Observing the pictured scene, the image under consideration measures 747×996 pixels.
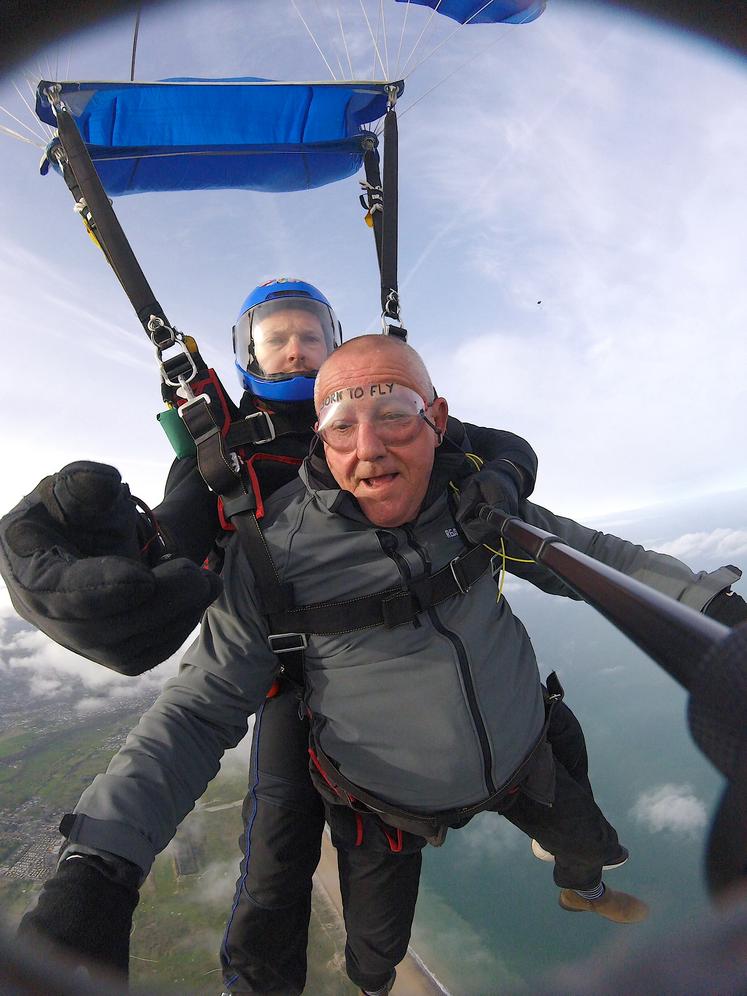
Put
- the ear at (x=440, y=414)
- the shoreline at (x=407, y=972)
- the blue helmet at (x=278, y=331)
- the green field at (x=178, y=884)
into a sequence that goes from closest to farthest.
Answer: the ear at (x=440, y=414), the blue helmet at (x=278, y=331), the shoreline at (x=407, y=972), the green field at (x=178, y=884)

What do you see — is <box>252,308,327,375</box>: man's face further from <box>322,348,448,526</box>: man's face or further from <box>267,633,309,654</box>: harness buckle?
<box>267,633,309,654</box>: harness buckle

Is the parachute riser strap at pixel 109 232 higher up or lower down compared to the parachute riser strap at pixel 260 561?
higher up

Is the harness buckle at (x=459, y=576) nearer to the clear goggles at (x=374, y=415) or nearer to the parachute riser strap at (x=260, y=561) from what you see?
the clear goggles at (x=374, y=415)

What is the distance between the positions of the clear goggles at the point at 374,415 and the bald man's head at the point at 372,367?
1.9 inches

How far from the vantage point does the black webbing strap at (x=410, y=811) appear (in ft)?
6.73

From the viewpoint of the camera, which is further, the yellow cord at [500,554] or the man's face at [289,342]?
the man's face at [289,342]

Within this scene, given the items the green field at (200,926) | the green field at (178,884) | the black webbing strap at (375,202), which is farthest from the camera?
the green field at (178,884)

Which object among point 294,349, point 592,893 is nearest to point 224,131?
point 294,349

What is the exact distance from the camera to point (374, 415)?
2.06 m

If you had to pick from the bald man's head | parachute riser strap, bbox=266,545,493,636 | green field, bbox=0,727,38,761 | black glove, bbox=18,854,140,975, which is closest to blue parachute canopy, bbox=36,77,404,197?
the bald man's head

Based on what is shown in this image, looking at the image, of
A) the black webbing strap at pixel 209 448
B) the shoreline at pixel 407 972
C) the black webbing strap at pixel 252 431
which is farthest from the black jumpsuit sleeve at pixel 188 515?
the shoreline at pixel 407 972

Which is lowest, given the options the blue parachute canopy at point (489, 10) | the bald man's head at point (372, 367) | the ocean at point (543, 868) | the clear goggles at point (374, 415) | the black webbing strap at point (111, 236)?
the ocean at point (543, 868)

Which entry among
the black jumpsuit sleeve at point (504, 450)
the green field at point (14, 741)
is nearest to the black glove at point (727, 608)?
the black jumpsuit sleeve at point (504, 450)

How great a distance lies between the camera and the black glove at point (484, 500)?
6.52 ft
